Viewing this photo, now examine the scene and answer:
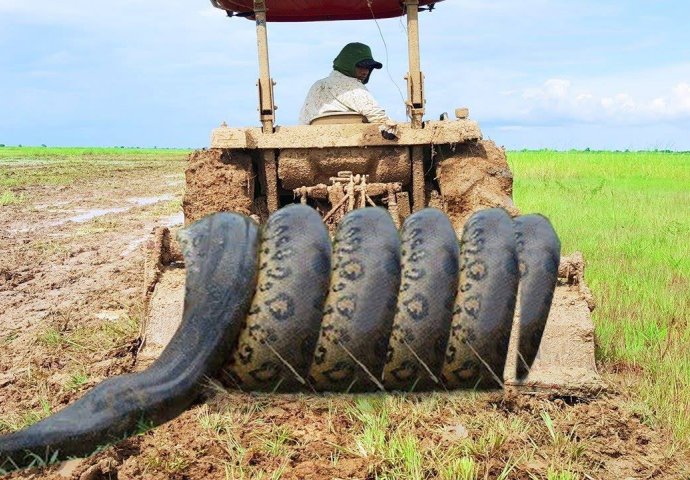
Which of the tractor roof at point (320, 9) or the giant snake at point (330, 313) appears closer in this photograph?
the giant snake at point (330, 313)

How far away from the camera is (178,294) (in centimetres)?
395

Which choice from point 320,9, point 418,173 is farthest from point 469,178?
point 320,9

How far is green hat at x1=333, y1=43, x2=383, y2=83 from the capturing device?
6.19 m

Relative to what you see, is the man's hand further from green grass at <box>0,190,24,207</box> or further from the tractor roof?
green grass at <box>0,190,24,207</box>

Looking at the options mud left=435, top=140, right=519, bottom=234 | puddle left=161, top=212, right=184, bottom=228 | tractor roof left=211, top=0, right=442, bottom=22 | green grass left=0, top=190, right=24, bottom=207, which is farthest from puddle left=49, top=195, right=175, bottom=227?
mud left=435, top=140, right=519, bottom=234

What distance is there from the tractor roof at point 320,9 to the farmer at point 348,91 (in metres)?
0.56

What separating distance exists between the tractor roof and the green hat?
46cm

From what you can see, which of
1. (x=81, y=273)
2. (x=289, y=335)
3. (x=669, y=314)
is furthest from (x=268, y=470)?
(x=81, y=273)

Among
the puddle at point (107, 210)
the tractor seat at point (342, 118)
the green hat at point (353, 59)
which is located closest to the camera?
the tractor seat at point (342, 118)

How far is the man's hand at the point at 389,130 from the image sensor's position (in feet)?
18.5

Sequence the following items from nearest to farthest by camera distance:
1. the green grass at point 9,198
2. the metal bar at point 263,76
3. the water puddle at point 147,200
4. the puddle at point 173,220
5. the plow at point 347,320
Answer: the plow at point 347,320, the metal bar at point 263,76, the puddle at point 173,220, the green grass at point 9,198, the water puddle at point 147,200

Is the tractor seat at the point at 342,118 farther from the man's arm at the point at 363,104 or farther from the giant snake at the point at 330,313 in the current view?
the giant snake at the point at 330,313

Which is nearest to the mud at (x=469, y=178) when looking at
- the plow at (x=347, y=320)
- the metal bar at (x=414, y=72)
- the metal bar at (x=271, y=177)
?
the metal bar at (x=414, y=72)

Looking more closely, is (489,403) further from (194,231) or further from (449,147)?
(449,147)
